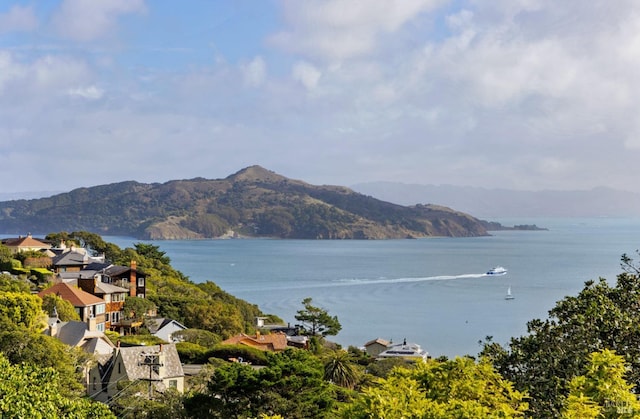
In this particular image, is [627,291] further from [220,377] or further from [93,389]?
[93,389]

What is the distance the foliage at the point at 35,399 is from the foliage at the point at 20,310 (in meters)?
9.71

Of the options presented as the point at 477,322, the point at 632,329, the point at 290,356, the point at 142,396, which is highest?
the point at 632,329

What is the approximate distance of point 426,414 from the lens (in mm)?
7719

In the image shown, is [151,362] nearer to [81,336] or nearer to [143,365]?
[143,365]

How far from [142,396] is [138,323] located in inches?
648

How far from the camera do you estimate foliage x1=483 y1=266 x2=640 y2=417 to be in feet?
33.7

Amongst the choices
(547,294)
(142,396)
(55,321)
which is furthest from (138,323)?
(547,294)

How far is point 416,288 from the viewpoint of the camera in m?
82.2

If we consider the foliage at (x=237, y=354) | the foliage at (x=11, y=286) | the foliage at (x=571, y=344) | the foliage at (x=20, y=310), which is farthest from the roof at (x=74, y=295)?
the foliage at (x=571, y=344)

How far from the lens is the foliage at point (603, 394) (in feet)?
23.5

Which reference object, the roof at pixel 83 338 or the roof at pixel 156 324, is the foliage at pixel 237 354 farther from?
the roof at pixel 156 324

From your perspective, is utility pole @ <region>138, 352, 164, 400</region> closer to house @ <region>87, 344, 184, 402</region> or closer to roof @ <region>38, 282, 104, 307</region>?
house @ <region>87, 344, 184, 402</region>

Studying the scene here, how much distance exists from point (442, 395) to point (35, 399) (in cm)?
581

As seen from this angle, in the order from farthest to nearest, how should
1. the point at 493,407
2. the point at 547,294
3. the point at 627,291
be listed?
1. the point at 547,294
2. the point at 627,291
3. the point at 493,407
